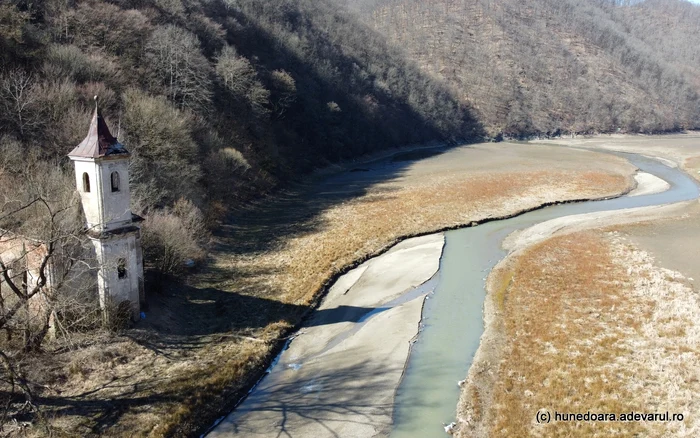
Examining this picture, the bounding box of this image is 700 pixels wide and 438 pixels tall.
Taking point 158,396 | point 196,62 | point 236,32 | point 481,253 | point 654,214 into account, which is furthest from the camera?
point 236,32

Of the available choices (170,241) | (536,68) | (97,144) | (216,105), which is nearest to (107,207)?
(97,144)

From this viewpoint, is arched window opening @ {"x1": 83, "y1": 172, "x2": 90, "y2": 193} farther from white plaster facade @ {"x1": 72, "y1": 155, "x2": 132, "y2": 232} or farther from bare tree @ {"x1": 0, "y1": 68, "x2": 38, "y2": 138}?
bare tree @ {"x1": 0, "y1": 68, "x2": 38, "y2": 138}

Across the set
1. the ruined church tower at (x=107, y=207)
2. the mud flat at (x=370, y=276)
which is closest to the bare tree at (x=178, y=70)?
the mud flat at (x=370, y=276)

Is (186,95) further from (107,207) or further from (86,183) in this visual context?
(107,207)

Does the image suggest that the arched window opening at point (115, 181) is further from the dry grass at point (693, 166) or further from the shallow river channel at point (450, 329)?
the dry grass at point (693, 166)

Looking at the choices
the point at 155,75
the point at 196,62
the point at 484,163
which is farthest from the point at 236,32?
the point at 484,163

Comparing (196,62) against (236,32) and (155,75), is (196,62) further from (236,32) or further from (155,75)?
(236,32)
